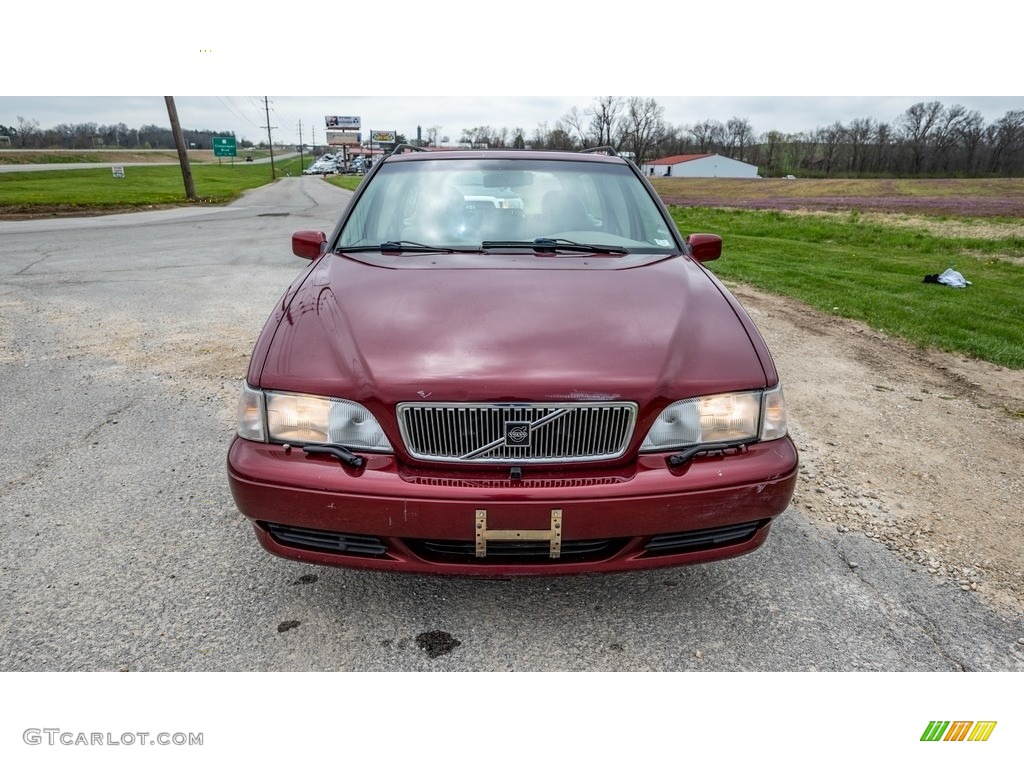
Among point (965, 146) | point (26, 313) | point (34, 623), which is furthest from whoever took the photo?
point (965, 146)

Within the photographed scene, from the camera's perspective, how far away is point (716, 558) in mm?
2100

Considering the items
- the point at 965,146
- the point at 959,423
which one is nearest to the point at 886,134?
the point at 965,146

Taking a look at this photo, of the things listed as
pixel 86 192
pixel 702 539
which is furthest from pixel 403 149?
pixel 86 192

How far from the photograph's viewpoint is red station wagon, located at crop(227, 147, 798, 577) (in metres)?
1.94

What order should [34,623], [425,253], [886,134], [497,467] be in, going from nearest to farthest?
[497,467], [34,623], [425,253], [886,134]

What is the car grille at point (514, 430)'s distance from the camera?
1961 millimetres

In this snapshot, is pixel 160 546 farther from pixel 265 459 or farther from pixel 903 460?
pixel 903 460

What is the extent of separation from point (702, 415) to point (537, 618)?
0.93 meters

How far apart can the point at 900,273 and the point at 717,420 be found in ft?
34.8

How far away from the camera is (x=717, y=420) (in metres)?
2.09

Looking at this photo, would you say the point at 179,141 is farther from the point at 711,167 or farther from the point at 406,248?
the point at 711,167

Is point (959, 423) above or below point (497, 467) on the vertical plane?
below
